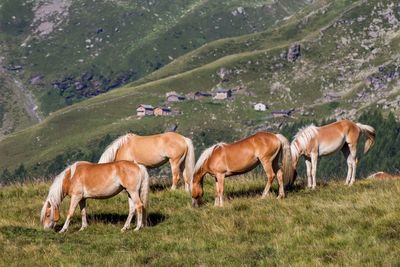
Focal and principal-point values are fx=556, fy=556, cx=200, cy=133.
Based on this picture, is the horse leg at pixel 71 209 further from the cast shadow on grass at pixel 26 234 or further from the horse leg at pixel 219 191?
the horse leg at pixel 219 191

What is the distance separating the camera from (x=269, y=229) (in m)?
14.7

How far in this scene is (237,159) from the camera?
18.6 metres

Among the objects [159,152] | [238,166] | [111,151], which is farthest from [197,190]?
[111,151]

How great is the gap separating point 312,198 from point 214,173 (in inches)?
131

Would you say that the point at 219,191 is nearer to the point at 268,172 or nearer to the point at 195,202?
the point at 195,202

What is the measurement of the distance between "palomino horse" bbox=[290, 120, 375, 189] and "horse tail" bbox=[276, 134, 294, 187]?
2.12 ft

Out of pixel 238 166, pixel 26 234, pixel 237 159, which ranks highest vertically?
pixel 26 234

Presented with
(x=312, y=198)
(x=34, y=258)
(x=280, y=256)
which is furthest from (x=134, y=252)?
(x=312, y=198)

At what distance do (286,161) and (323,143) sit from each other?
2.65 metres

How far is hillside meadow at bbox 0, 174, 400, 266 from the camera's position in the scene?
12.4 meters

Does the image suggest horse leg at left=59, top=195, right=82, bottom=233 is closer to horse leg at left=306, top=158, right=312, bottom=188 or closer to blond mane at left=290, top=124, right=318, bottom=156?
blond mane at left=290, top=124, right=318, bottom=156

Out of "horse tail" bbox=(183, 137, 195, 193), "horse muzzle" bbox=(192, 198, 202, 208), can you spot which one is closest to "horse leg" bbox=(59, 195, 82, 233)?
"horse muzzle" bbox=(192, 198, 202, 208)

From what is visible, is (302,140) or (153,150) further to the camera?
(153,150)

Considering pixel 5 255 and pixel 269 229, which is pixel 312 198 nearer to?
pixel 269 229
